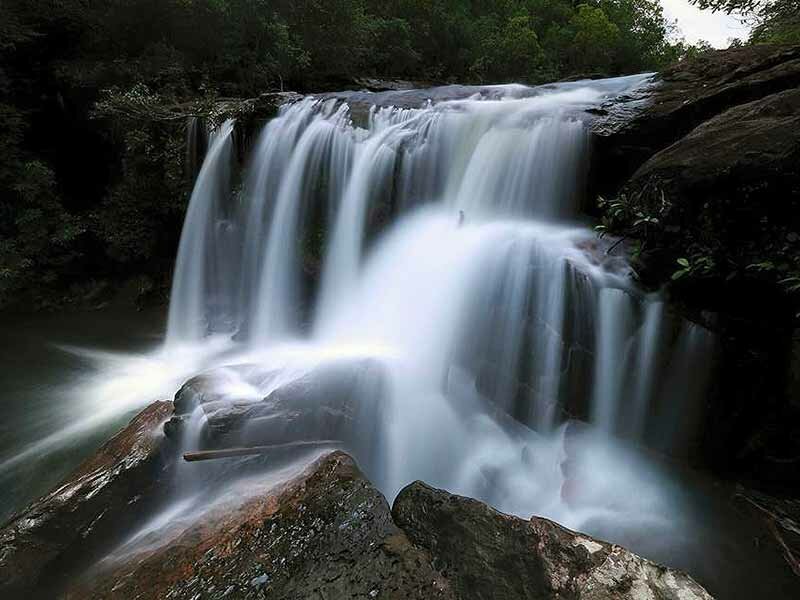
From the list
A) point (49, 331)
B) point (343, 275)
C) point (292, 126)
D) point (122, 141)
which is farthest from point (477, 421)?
point (122, 141)

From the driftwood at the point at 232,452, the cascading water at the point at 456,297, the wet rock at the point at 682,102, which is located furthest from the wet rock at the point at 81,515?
the wet rock at the point at 682,102

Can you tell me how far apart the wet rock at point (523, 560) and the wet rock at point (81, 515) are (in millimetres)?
2020

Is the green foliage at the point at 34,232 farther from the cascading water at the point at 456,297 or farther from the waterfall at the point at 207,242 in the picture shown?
the cascading water at the point at 456,297

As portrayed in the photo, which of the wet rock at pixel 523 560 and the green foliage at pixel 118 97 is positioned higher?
the green foliage at pixel 118 97

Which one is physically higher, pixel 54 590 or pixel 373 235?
pixel 373 235

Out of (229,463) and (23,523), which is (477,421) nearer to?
(229,463)

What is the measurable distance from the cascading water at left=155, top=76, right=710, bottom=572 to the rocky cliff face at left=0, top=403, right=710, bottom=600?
97 cm

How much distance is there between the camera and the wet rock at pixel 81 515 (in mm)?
2504

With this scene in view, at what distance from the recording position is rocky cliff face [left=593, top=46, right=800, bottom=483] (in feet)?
10.7

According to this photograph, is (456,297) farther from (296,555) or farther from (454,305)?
(296,555)

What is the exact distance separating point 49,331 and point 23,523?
570 cm

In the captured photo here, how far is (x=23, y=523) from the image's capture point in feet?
8.98

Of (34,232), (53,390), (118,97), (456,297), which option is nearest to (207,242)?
(118,97)

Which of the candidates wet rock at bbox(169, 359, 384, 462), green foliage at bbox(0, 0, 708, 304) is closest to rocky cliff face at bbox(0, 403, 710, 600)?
wet rock at bbox(169, 359, 384, 462)
